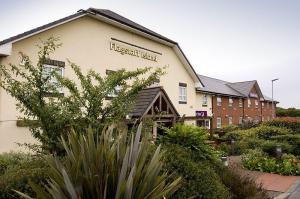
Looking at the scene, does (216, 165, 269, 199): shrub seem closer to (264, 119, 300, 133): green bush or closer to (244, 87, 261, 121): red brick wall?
(264, 119, 300, 133): green bush

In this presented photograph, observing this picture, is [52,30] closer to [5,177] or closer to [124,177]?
[5,177]

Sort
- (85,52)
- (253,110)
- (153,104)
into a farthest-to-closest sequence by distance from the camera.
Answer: (253,110) → (153,104) → (85,52)

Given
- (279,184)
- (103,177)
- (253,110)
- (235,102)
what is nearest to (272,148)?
(279,184)

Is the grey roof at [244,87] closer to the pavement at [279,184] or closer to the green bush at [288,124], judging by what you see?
the green bush at [288,124]

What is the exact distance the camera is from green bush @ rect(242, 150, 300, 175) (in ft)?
46.0

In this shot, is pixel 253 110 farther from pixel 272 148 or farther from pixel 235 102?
pixel 272 148

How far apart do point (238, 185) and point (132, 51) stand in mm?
14545

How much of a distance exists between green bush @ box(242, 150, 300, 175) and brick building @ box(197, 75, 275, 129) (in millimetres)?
16882

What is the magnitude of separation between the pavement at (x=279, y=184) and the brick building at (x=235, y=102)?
19.5 metres

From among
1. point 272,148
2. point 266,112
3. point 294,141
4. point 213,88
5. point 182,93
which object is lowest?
point 272,148

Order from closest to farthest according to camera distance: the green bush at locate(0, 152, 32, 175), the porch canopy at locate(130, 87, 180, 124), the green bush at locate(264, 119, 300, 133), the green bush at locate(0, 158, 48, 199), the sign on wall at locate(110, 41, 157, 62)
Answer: the green bush at locate(0, 158, 48, 199) < the green bush at locate(0, 152, 32, 175) < the porch canopy at locate(130, 87, 180, 124) < the sign on wall at locate(110, 41, 157, 62) < the green bush at locate(264, 119, 300, 133)

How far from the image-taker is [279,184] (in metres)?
11.9

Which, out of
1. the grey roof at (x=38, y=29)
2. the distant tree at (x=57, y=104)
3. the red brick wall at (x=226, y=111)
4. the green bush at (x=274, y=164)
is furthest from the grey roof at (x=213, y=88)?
the distant tree at (x=57, y=104)

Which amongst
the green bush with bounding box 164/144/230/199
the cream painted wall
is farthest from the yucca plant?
the cream painted wall
